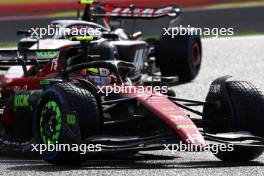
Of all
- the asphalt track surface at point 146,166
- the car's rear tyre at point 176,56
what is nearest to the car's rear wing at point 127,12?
the car's rear tyre at point 176,56

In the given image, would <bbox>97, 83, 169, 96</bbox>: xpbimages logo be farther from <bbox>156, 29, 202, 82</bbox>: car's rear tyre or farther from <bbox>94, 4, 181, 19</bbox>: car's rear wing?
<bbox>94, 4, 181, 19</bbox>: car's rear wing

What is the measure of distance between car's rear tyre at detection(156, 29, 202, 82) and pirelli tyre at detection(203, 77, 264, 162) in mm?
7186

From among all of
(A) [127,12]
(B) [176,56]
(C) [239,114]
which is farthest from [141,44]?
(C) [239,114]

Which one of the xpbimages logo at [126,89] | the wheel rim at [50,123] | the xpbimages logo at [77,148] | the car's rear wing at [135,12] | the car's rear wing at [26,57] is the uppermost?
the car's rear wing at [135,12]

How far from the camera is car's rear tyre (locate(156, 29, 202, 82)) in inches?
617

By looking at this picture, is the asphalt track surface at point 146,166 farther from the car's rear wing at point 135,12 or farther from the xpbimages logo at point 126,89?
the car's rear wing at point 135,12

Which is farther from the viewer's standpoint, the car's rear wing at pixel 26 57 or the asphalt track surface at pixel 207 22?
the asphalt track surface at pixel 207 22

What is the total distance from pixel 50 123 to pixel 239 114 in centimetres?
170

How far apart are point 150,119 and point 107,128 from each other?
52 centimetres

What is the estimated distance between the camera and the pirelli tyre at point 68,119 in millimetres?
7781

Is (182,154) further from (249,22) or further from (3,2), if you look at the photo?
(3,2)

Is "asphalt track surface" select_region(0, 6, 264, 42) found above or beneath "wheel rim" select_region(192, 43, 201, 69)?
above

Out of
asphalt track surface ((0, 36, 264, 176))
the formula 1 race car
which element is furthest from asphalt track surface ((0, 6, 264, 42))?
asphalt track surface ((0, 36, 264, 176))

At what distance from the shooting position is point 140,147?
7.64 metres
